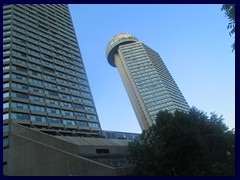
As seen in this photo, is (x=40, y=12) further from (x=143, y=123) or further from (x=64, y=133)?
(x=143, y=123)

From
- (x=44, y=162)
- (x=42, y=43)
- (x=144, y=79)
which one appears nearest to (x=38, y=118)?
(x=44, y=162)

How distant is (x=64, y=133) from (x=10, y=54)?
20977 mm

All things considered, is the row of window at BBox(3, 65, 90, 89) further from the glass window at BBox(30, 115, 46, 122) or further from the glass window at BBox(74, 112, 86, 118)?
the glass window at BBox(30, 115, 46, 122)

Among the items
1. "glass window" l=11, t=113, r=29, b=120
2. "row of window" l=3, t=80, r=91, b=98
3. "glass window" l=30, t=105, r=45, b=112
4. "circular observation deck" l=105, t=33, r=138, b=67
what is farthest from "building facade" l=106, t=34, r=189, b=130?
"glass window" l=11, t=113, r=29, b=120

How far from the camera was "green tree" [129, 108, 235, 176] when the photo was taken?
31438mm

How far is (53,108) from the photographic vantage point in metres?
62.1

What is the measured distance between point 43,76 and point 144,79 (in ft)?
265

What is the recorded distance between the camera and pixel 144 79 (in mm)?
141750

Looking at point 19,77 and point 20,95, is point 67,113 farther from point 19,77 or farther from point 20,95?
point 19,77

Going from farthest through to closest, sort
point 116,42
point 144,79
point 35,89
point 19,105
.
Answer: point 116,42 → point 144,79 → point 35,89 → point 19,105

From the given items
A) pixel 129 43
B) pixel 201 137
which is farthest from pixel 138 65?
pixel 201 137

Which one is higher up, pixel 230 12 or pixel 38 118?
pixel 38 118

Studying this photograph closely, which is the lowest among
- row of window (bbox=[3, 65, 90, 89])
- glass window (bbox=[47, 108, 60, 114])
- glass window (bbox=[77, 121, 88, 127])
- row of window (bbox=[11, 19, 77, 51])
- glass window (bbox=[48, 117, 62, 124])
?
glass window (bbox=[48, 117, 62, 124])

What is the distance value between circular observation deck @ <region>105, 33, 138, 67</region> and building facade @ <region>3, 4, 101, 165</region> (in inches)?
2801
